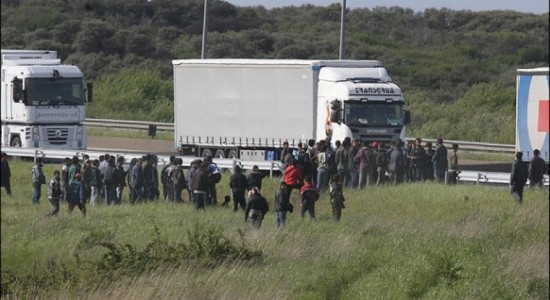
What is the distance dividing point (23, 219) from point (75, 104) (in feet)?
51.9

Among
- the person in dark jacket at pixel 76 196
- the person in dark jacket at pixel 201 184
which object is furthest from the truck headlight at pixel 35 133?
the person in dark jacket at pixel 201 184

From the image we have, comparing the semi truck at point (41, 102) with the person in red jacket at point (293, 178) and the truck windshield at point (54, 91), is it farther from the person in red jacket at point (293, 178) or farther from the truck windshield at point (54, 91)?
the person in red jacket at point (293, 178)

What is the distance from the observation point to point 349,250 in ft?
71.3

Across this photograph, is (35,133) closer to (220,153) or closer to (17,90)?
(17,90)

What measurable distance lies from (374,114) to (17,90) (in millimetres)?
11277

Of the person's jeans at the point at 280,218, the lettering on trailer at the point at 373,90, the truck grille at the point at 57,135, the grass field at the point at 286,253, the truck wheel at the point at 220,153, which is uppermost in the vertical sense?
the lettering on trailer at the point at 373,90

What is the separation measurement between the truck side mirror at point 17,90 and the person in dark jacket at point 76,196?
11741 mm

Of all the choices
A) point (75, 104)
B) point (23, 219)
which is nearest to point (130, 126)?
point (75, 104)

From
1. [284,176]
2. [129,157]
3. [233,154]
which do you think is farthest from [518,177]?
[233,154]

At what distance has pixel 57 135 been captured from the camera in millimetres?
41000

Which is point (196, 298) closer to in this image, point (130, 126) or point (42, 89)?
point (42, 89)

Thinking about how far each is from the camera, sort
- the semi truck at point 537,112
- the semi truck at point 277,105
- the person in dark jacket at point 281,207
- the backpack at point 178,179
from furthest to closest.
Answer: the semi truck at point 277,105
the backpack at point 178,179
the person in dark jacket at point 281,207
the semi truck at point 537,112

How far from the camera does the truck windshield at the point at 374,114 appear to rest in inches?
1421

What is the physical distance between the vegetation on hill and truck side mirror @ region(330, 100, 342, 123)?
5632mm
